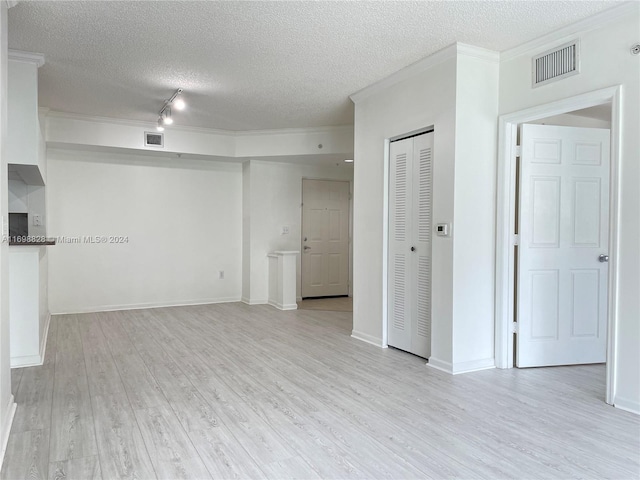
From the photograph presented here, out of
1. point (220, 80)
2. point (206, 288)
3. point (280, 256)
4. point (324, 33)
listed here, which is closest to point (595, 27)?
point (324, 33)

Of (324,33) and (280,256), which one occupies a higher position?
(324,33)

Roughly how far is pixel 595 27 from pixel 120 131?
550 centimetres

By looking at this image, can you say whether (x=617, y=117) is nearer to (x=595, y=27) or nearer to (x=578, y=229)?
(x=595, y=27)

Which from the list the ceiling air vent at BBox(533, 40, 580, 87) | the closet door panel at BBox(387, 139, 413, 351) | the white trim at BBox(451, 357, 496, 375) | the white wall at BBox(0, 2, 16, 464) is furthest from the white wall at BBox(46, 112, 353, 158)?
the white trim at BBox(451, 357, 496, 375)

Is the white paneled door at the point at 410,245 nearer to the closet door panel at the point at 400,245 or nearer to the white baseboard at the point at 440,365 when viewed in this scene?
the closet door panel at the point at 400,245

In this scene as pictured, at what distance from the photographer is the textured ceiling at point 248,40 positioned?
3.06 meters

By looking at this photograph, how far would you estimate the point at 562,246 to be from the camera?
3938 mm

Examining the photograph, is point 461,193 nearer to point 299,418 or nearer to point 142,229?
point 299,418

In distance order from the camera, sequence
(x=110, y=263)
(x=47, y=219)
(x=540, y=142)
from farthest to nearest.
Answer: (x=110, y=263)
(x=47, y=219)
(x=540, y=142)

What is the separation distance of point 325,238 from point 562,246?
4624mm

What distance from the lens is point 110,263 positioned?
258 inches

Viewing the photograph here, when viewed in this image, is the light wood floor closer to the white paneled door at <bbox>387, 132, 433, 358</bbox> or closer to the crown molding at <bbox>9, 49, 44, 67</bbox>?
the white paneled door at <bbox>387, 132, 433, 358</bbox>

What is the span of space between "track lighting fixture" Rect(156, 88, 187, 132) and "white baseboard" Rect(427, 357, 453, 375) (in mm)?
3533

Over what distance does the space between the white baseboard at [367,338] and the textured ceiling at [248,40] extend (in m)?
2.61
